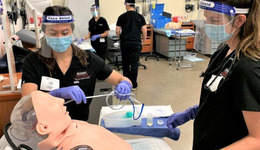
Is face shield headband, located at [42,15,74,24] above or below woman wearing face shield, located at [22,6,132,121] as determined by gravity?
above

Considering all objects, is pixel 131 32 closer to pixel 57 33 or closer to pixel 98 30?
pixel 98 30

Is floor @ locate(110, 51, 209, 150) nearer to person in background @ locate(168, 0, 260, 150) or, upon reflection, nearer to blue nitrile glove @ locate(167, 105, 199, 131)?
blue nitrile glove @ locate(167, 105, 199, 131)

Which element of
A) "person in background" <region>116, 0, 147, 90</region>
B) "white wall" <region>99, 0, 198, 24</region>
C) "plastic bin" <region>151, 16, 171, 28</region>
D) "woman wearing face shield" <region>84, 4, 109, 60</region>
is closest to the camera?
"person in background" <region>116, 0, 147, 90</region>

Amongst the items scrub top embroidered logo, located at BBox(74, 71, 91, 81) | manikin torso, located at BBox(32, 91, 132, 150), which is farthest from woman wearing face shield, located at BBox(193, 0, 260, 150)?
scrub top embroidered logo, located at BBox(74, 71, 91, 81)

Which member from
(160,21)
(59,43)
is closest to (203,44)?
(59,43)

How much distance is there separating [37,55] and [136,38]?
2.43 metres

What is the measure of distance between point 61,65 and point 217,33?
3.01 ft

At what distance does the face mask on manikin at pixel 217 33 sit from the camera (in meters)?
0.91

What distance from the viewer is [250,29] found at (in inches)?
32.9

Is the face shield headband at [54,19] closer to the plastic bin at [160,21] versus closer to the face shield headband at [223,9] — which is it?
the face shield headband at [223,9]

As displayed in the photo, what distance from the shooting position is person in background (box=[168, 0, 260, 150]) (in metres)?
0.75

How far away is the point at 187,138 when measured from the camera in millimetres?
2453

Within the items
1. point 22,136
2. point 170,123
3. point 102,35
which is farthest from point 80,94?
point 102,35

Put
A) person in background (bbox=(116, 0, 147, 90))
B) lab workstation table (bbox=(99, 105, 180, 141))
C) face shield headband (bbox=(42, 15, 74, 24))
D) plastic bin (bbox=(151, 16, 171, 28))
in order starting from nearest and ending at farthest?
face shield headband (bbox=(42, 15, 74, 24)) < lab workstation table (bbox=(99, 105, 180, 141)) < person in background (bbox=(116, 0, 147, 90)) < plastic bin (bbox=(151, 16, 171, 28))
